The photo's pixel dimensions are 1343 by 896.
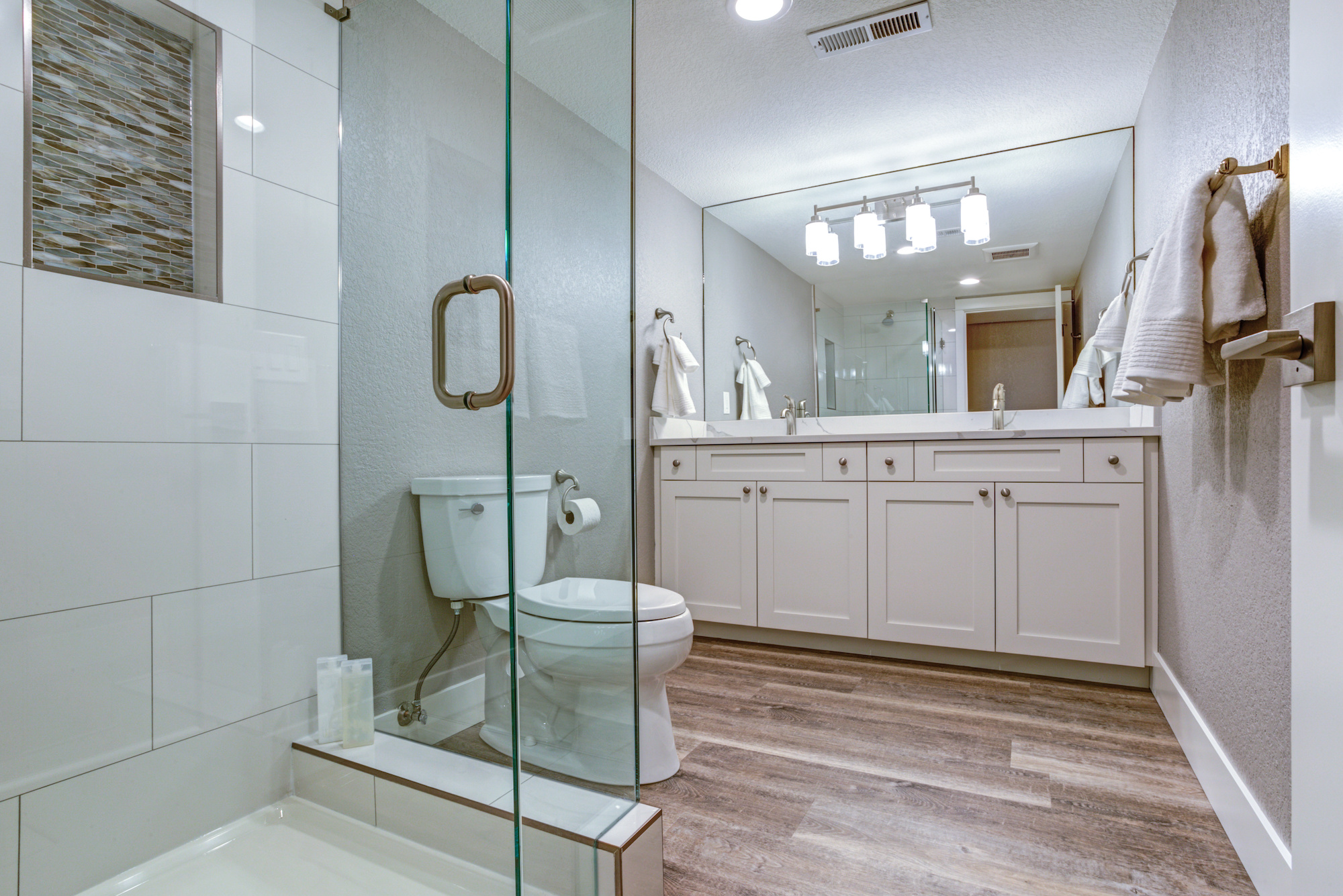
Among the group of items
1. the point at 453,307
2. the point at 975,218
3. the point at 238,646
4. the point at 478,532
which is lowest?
the point at 238,646

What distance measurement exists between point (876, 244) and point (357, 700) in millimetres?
2630

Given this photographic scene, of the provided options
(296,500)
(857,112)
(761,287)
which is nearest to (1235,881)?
(296,500)

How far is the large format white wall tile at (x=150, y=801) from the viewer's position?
40.6 inches

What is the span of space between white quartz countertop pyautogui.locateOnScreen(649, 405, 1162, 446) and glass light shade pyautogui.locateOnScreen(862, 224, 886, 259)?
27.8 inches

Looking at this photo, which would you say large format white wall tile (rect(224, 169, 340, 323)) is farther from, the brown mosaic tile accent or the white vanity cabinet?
the white vanity cabinet

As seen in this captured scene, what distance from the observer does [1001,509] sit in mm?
2385

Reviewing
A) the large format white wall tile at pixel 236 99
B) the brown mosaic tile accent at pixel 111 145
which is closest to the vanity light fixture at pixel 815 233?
the large format white wall tile at pixel 236 99

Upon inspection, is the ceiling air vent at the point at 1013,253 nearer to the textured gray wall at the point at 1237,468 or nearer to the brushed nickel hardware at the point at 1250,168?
the textured gray wall at the point at 1237,468

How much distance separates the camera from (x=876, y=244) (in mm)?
3020

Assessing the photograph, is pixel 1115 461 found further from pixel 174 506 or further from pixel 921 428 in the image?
pixel 174 506

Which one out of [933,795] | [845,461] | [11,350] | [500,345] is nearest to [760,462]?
[845,461]

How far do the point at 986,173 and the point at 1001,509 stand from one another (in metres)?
1.40

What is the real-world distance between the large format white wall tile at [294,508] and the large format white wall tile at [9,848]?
1.51 ft

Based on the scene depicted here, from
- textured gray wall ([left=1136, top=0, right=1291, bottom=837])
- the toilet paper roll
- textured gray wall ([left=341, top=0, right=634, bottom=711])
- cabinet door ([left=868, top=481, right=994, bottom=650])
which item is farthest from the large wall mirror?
the toilet paper roll
